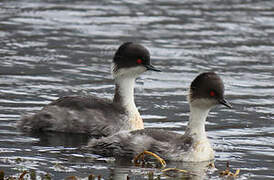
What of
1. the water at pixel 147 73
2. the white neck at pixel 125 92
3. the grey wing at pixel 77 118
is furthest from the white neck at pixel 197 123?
the white neck at pixel 125 92

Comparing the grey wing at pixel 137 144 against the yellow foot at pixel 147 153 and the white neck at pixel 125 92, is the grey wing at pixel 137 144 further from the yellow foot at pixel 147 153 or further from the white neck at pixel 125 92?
the white neck at pixel 125 92

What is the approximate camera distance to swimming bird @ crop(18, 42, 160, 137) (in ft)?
46.8

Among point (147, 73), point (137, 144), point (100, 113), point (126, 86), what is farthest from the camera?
point (147, 73)

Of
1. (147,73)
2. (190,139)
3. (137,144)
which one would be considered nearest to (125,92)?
(137,144)

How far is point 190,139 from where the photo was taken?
12367 millimetres

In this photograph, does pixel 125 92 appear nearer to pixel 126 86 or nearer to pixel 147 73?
pixel 126 86

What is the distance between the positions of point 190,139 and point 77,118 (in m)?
2.60

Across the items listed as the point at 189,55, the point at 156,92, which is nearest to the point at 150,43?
the point at 189,55

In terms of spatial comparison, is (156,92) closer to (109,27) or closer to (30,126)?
(30,126)

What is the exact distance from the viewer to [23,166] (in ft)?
37.9

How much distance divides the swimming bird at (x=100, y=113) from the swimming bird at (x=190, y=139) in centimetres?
174

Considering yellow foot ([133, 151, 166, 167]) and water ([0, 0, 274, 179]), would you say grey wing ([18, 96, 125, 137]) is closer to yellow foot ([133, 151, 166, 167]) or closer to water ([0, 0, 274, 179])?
water ([0, 0, 274, 179])

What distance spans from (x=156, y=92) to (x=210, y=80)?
5.25 meters

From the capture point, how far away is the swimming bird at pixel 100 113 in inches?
562
